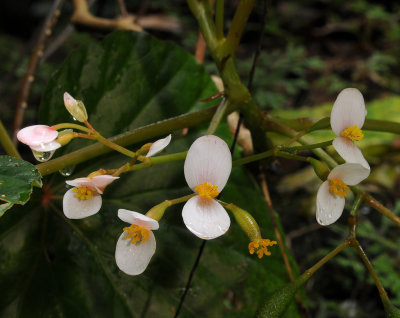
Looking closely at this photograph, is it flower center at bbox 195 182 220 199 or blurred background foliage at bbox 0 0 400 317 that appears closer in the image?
flower center at bbox 195 182 220 199

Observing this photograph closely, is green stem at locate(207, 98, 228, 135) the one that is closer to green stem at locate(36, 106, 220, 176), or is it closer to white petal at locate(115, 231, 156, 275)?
green stem at locate(36, 106, 220, 176)

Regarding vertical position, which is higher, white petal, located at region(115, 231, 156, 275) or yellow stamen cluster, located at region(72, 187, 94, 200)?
yellow stamen cluster, located at region(72, 187, 94, 200)

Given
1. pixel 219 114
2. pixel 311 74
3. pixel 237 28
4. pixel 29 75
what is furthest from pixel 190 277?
pixel 311 74

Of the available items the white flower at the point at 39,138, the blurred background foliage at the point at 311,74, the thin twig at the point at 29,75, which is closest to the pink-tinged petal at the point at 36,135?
the white flower at the point at 39,138

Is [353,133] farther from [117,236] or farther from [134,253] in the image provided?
[117,236]

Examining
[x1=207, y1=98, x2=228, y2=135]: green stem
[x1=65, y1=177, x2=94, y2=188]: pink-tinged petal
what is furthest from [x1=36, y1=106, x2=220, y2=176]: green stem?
[x1=65, y1=177, x2=94, y2=188]: pink-tinged petal

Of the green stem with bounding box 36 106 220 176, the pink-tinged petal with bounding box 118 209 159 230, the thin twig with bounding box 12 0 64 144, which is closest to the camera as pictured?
the pink-tinged petal with bounding box 118 209 159 230

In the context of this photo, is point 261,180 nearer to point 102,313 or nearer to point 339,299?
point 102,313
